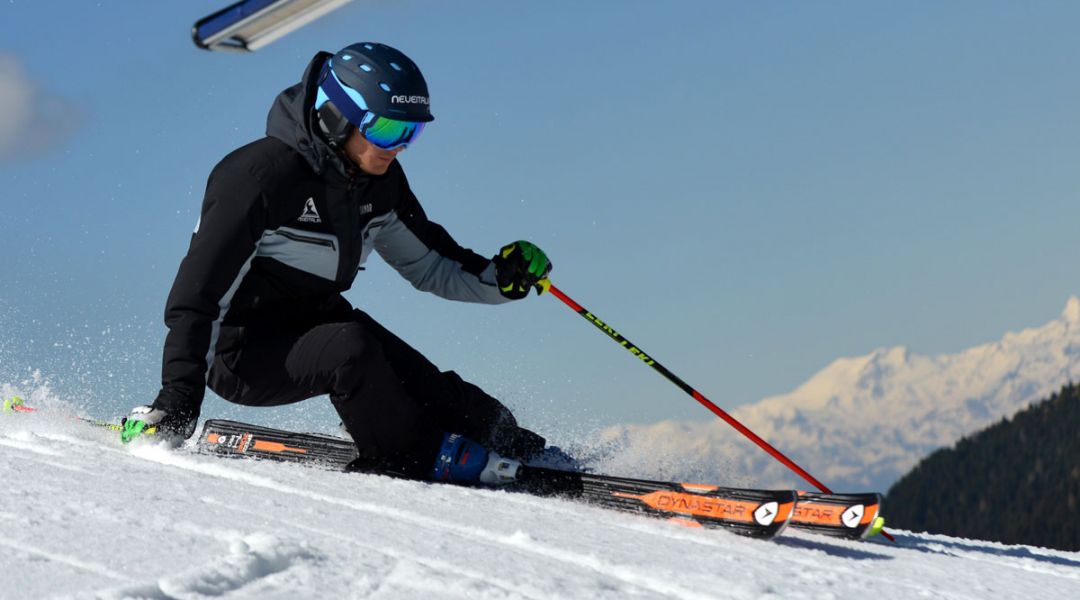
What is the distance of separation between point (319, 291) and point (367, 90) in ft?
3.20

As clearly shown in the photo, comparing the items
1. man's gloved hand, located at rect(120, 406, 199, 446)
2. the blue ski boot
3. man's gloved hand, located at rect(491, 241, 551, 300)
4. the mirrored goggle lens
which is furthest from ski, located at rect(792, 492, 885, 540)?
man's gloved hand, located at rect(120, 406, 199, 446)

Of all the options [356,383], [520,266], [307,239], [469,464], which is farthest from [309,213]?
[469,464]

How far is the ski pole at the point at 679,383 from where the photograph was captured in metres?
5.11

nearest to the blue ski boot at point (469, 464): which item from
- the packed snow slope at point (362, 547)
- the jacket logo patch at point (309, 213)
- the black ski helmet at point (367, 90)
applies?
the packed snow slope at point (362, 547)

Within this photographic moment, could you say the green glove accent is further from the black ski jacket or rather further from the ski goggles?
the ski goggles

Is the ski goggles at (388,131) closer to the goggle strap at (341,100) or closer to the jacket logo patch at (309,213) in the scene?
the goggle strap at (341,100)

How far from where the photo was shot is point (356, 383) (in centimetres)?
456

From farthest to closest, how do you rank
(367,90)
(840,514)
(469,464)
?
(469,464) < (367,90) < (840,514)

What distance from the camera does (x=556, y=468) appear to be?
5.14 metres

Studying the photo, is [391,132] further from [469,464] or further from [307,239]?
[469,464]

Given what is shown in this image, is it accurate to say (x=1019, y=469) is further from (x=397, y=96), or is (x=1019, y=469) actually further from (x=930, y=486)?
(x=397, y=96)

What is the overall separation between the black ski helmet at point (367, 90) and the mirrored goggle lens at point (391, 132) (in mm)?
29

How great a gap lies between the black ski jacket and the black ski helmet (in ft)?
0.29

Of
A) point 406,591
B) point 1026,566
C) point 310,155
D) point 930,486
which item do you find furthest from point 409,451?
point 930,486
